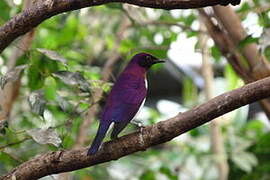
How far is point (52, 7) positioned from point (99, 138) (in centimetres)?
51

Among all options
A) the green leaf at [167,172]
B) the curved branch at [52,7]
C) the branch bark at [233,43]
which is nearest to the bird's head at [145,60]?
the branch bark at [233,43]

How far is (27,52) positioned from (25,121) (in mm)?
1420

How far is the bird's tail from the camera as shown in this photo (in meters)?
1.77

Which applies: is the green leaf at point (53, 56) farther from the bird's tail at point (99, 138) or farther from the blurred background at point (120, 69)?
the bird's tail at point (99, 138)

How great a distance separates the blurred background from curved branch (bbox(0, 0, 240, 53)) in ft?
1.14

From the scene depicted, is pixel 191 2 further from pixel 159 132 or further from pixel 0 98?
pixel 0 98

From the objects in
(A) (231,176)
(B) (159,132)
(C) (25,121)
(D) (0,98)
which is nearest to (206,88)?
(A) (231,176)

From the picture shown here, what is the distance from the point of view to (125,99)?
228 cm

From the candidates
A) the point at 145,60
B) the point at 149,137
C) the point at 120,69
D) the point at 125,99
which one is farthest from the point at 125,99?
the point at 120,69

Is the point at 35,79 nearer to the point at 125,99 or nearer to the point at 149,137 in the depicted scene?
the point at 125,99

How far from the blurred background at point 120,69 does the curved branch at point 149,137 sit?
0.46 feet

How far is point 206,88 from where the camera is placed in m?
3.82

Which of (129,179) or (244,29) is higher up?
(244,29)

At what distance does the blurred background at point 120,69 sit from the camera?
233 cm
